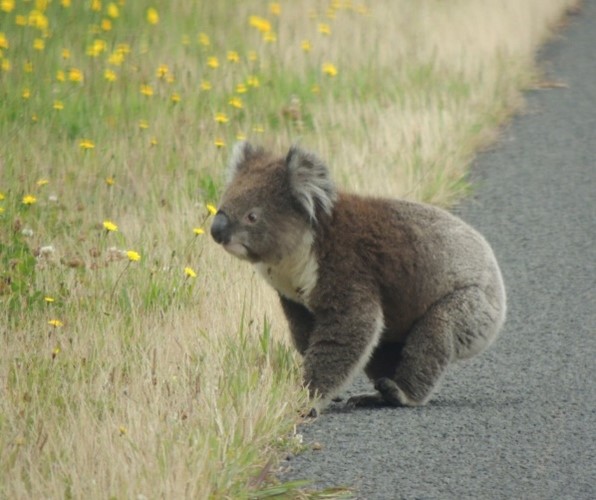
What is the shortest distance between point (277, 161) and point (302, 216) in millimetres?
328

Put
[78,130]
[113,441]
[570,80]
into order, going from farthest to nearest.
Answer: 1. [570,80]
2. [78,130]
3. [113,441]

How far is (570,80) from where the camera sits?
1406cm

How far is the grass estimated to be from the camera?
4.89 metres

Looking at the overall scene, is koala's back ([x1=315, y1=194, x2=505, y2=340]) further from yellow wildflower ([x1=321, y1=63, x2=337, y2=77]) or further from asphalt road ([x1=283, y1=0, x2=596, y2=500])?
yellow wildflower ([x1=321, y1=63, x2=337, y2=77])

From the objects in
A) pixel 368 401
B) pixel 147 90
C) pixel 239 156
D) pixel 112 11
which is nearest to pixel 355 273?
pixel 368 401

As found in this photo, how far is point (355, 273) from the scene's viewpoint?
623 centimetres

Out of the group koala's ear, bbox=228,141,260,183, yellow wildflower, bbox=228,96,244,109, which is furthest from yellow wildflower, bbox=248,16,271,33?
koala's ear, bbox=228,141,260,183

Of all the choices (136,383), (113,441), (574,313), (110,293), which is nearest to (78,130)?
(110,293)

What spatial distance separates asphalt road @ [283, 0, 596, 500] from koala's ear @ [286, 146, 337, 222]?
98cm

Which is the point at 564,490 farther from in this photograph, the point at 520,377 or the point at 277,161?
the point at 277,161

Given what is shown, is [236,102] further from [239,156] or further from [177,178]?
[239,156]

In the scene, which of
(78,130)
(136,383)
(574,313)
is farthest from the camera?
(78,130)

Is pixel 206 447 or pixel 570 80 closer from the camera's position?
pixel 206 447

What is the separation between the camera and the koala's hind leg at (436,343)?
6.26 meters
